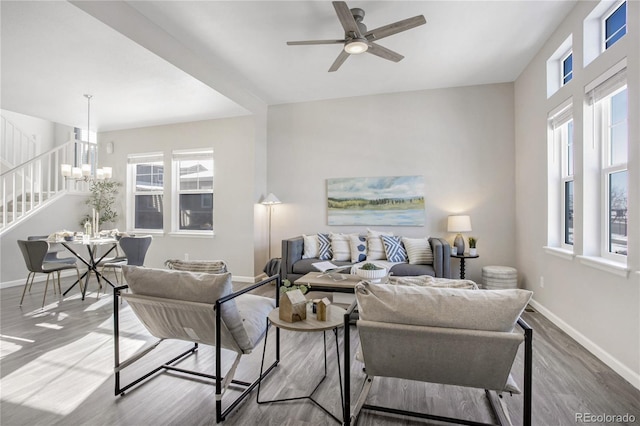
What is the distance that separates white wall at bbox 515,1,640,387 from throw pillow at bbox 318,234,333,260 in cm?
269

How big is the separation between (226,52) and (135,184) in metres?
3.87

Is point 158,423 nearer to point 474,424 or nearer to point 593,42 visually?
point 474,424

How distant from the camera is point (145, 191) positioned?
6.21 m

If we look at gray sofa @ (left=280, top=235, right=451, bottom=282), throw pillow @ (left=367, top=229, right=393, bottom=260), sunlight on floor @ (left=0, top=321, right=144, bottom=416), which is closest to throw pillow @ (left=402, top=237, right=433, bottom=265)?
gray sofa @ (left=280, top=235, right=451, bottom=282)

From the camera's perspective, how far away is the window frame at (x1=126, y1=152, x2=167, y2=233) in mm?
6010

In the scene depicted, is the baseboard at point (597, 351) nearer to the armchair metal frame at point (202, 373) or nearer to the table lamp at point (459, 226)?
the table lamp at point (459, 226)

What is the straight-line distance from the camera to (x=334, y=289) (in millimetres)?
3318

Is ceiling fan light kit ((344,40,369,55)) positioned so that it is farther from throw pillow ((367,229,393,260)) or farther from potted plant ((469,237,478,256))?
potted plant ((469,237,478,256))

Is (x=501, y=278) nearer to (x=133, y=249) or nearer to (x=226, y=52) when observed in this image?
(x=226, y=52)

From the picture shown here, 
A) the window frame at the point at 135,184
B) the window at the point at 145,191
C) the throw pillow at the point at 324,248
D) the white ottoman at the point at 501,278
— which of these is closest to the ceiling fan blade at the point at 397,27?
the throw pillow at the point at 324,248

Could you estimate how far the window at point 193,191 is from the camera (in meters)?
5.75

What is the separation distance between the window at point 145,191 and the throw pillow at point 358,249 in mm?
3784

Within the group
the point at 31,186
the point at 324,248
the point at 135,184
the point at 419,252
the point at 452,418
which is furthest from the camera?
the point at 135,184

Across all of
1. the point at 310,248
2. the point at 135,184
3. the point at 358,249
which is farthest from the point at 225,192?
the point at 358,249
